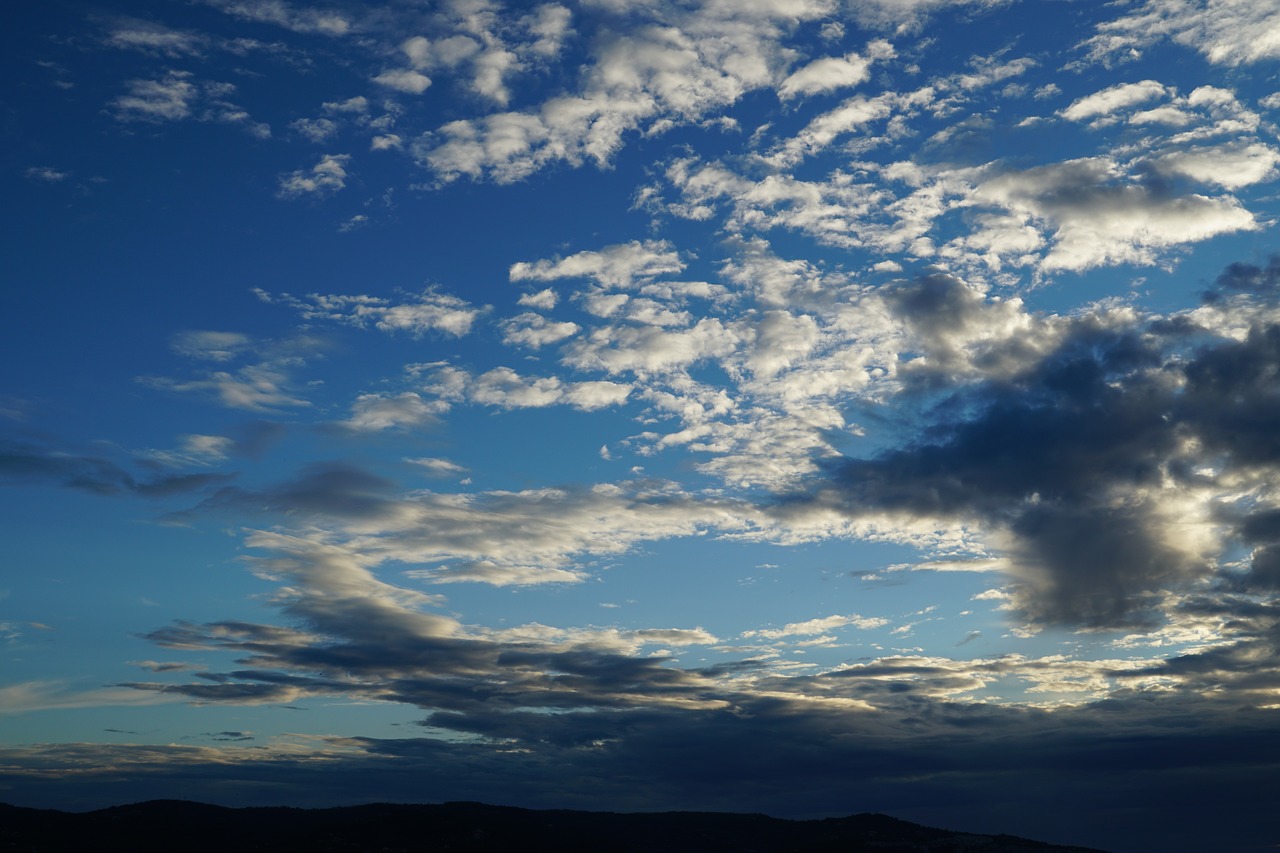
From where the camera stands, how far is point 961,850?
189750 mm

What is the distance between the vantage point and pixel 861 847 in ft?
655

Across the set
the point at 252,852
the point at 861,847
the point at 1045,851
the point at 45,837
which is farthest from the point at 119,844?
the point at 1045,851

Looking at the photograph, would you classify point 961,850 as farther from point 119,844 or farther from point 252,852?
point 119,844

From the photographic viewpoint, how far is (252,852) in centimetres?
19788

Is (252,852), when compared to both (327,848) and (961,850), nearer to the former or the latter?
(327,848)

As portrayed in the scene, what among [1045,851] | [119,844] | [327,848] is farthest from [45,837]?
[1045,851]

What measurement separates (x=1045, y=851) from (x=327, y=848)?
142381 mm

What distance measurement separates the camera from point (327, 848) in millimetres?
198625

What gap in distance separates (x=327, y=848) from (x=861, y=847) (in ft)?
358

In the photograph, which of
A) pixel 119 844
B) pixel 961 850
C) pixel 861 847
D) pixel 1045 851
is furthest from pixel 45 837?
pixel 1045 851

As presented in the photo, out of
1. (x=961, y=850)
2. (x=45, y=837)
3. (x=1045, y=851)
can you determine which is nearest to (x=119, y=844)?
(x=45, y=837)

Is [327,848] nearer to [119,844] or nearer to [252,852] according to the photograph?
[252,852]

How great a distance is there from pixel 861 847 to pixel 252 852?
124103 mm

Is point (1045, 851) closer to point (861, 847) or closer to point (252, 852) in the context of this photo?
point (861, 847)
